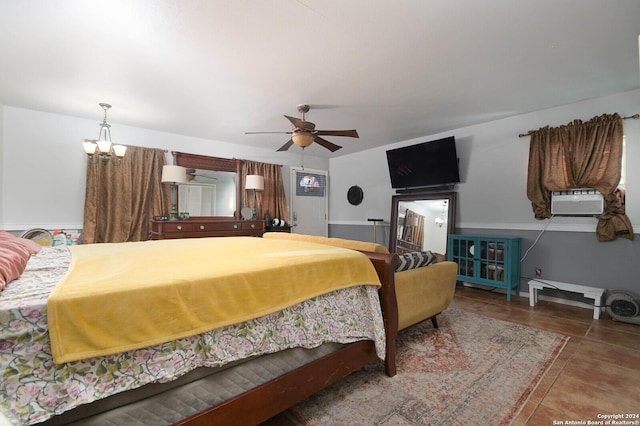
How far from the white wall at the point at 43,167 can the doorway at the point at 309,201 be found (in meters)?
3.19

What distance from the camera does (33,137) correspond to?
3729 millimetres

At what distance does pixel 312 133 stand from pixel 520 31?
1.98m

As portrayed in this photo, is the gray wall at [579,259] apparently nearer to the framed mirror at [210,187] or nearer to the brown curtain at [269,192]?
the brown curtain at [269,192]

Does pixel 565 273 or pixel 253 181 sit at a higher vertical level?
pixel 253 181

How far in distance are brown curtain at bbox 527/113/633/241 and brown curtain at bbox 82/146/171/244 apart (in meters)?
5.55

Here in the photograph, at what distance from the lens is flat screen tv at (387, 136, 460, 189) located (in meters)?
4.41

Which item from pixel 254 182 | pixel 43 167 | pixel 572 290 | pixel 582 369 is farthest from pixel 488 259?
pixel 43 167

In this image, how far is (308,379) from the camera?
4.81ft

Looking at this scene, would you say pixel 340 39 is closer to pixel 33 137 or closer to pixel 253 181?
pixel 253 181

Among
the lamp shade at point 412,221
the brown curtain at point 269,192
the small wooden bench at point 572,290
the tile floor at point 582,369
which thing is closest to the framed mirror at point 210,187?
the brown curtain at point 269,192

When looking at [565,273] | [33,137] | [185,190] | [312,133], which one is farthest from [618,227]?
[33,137]

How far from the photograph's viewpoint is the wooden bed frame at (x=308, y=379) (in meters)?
1.17

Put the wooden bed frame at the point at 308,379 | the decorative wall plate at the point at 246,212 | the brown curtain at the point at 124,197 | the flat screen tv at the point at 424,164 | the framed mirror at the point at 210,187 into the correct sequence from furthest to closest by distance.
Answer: the decorative wall plate at the point at 246,212, the framed mirror at the point at 210,187, the flat screen tv at the point at 424,164, the brown curtain at the point at 124,197, the wooden bed frame at the point at 308,379

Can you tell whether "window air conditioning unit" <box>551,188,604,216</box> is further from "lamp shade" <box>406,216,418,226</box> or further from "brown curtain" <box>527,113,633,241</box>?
"lamp shade" <box>406,216,418,226</box>
